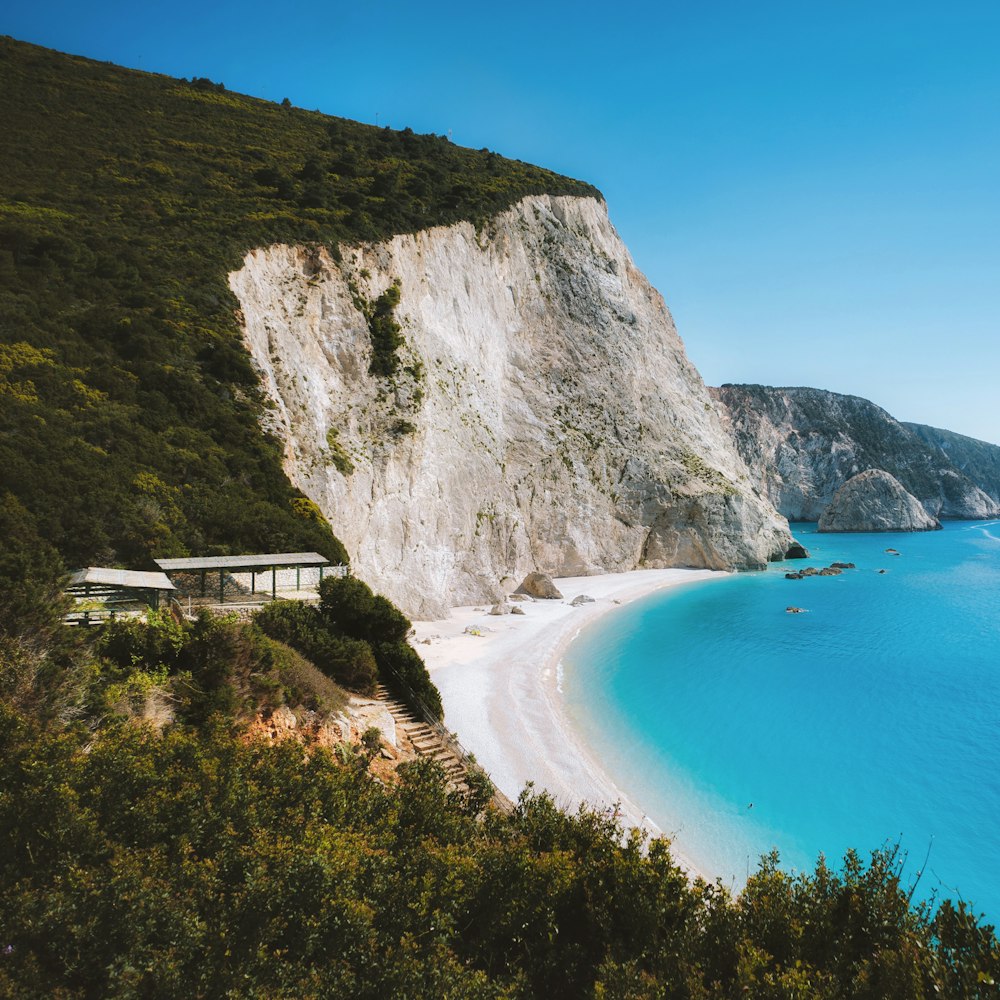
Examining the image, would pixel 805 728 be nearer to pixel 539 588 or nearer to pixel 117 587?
pixel 539 588

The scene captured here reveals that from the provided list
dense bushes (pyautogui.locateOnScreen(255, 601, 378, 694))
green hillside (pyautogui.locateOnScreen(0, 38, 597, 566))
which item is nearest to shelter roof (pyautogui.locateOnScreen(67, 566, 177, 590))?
green hillside (pyautogui.locateOnScreen(0, 38, 597, 566))

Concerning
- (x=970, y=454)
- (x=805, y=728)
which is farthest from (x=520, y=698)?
(x=970, y=454)

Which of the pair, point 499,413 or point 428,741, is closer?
point 428,741

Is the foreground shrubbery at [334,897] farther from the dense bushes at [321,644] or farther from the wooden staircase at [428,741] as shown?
the dense bushes at [321,644]

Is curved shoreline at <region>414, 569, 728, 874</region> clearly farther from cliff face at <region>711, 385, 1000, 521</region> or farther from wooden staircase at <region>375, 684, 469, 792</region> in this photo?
cliff face at <region>711, 385, 1000, 521</region>

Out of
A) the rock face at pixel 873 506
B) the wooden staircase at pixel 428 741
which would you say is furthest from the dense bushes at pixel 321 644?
the rock face at pixel 873 506

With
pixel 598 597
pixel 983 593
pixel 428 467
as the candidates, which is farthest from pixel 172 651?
pixel 983 593

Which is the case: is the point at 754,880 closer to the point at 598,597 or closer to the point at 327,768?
the point at 327,768
